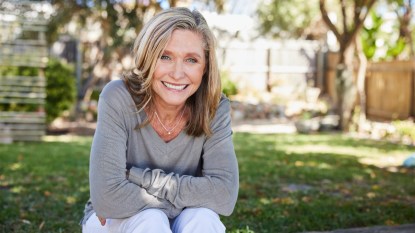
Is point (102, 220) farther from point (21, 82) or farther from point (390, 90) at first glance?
point (390, 90)

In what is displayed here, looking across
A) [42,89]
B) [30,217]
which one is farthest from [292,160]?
[42,89]

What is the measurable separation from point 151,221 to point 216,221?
30cm

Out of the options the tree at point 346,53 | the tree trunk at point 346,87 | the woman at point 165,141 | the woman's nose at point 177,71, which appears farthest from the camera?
the tree trunk at point 346,87

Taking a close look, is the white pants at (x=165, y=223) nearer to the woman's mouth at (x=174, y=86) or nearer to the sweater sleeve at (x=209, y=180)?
the sweater sleeve at (x=209, y=180)

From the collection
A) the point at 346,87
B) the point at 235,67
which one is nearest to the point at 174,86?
the point at 346,87

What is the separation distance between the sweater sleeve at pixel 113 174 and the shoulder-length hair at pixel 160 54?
118mm

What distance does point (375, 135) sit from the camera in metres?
12.2

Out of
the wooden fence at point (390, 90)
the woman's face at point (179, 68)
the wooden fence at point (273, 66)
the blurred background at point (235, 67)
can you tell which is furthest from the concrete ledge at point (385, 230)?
the wooden fence at point (273, 66)

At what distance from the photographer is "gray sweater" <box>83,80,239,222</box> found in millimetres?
2521

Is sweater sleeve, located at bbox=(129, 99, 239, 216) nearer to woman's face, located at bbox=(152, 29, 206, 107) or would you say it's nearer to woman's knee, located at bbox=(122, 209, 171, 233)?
woman's knee, located at bbox=(122, 209, 171, 233)

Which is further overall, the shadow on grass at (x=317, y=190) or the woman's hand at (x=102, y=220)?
the shadow on grass at (x=317, y=190)

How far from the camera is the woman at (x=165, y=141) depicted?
2.52m

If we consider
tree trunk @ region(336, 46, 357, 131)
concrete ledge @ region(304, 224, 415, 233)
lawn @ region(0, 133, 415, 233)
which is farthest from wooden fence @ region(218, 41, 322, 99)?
concrete ledge @ region(304, 224, 415, 233)

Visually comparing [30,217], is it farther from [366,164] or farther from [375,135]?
[375,135]
